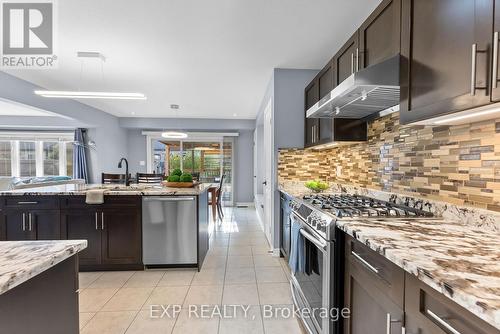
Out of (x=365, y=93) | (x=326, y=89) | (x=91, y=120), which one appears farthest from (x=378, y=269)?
(x=91, y=120)

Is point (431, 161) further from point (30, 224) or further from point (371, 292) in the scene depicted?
point (30, 224)

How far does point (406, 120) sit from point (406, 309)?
901 mm

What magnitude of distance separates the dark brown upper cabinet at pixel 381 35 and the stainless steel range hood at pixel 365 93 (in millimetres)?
156

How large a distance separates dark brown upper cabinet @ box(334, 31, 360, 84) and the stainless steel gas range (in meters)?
1.11

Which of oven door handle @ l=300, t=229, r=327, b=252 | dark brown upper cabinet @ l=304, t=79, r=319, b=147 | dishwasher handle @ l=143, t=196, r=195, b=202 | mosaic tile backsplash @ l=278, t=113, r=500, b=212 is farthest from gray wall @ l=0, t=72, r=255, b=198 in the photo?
oven door handle @ l=300, t=229, r=327, b=252

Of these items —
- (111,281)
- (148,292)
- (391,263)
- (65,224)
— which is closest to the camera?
(391,263)

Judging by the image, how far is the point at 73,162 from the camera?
6.61m

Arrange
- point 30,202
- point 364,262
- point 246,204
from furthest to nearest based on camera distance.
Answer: point 246,204, point 30,202, point 364,262

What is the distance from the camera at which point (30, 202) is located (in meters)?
2.73

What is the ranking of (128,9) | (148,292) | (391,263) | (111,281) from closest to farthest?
(391,263) < (128,9) < (148,292) < (111,281)

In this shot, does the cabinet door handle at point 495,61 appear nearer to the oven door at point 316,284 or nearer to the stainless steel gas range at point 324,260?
the stainless steel gas range at point 324,260

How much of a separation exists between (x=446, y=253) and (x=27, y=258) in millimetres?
1462

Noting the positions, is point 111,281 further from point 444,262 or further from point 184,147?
point 184,147

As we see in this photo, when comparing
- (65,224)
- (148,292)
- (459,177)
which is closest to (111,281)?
(148,292)
